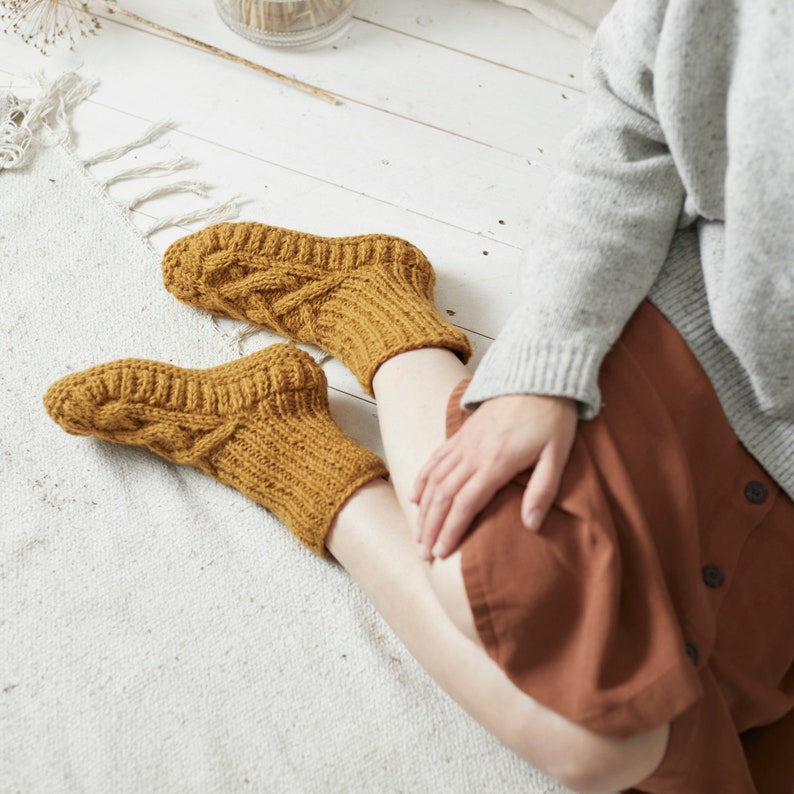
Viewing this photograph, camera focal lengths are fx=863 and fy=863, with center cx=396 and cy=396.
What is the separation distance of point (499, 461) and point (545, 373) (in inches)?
3.3

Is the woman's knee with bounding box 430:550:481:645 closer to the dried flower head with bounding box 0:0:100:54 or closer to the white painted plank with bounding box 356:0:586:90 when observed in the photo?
the white painted plank with bounding box 356:0:586:90

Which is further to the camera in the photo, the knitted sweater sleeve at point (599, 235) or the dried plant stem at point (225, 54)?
the dried plant stem at point (225, 54)

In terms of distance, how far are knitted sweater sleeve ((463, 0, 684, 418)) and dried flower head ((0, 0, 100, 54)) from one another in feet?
2.97

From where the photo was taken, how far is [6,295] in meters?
1.14

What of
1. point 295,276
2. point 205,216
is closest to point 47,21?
point 205,216

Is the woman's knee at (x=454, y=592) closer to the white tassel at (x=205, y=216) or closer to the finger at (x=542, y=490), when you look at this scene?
the finger at (x=542, y=490)

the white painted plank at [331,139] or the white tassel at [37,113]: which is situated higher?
→ the white painted plank at [331,139]

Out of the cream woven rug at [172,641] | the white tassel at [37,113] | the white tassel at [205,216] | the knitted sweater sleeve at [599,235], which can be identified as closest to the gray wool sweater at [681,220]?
the knitted sweater sleeve at [599,235]

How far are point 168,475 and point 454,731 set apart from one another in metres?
0.44

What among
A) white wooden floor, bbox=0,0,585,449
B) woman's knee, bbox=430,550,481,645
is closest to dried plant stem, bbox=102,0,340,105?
white wooden floor, bbox=0,0,585,449

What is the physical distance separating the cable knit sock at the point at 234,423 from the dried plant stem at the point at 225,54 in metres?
0.49

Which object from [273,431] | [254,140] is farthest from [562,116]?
[273,431]

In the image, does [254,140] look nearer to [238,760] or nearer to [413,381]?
[413,381]

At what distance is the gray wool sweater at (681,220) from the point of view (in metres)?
0.67
